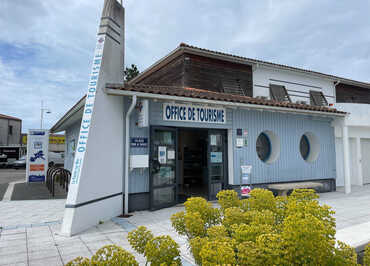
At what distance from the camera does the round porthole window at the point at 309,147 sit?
9.54m

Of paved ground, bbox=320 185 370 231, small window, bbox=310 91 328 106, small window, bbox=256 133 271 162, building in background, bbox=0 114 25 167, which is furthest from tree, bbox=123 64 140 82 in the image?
paved ground, bbox=320 185 370 231

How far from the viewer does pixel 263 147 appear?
8.90 m

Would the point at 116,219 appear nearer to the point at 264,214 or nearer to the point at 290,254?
the point at 264,214

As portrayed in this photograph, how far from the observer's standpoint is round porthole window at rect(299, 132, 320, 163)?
9.54 meters

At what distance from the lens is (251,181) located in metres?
7.94

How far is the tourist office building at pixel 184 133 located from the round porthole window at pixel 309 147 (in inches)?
1.6

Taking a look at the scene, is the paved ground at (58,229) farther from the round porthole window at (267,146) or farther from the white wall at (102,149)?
the round porthole window at (267,146)

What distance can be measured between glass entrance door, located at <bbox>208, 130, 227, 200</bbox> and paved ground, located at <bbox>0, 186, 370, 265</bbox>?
1368mm

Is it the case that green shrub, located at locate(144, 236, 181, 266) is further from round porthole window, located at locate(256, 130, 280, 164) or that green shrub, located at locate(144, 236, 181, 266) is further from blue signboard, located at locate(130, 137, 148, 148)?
round porthole window, located at locate(256, 130, 280, 164)

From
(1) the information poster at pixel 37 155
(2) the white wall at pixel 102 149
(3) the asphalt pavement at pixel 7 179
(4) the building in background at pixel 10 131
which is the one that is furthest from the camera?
(4) the building in background at pixel 10 131

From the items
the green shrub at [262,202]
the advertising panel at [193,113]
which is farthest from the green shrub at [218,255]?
the advertising panel at [193,113]

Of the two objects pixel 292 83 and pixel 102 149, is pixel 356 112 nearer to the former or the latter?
pixel 292 83

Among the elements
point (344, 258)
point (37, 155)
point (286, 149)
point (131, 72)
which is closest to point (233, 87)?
point (286, 149)

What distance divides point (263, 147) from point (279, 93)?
190 inches
